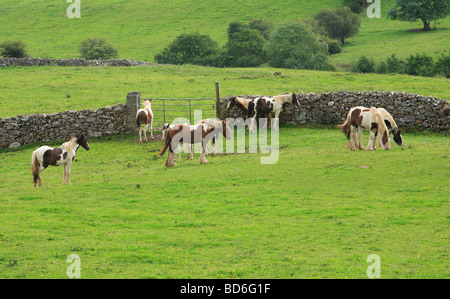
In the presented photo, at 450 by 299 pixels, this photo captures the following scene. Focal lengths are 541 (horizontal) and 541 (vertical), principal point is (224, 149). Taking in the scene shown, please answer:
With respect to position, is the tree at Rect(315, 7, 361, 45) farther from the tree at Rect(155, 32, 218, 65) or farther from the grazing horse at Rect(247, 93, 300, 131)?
the grazing horse at Rect(247, 93, 300, 131)

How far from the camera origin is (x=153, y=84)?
33.4 meters

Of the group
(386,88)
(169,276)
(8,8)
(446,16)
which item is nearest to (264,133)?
(386,88)

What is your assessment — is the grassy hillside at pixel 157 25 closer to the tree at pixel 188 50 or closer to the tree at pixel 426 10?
the tree at pixel 426 10

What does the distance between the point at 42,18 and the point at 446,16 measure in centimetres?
4988

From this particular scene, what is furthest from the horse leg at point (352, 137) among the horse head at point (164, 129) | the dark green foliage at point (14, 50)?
the dark green foliage at point (14, 50)

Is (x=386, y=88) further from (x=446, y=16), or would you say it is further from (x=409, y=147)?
(x=446, y=16)

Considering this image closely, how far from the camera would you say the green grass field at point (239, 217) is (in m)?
9.64

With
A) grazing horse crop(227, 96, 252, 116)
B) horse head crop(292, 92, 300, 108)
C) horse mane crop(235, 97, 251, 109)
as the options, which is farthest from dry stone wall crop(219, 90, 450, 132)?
horse mane crop(235, 97, 251, 109)

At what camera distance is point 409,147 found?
1916 cm

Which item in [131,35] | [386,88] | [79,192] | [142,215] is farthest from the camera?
[131,35]

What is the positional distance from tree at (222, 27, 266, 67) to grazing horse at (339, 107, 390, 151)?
30435mm

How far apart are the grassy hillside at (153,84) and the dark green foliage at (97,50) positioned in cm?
950
